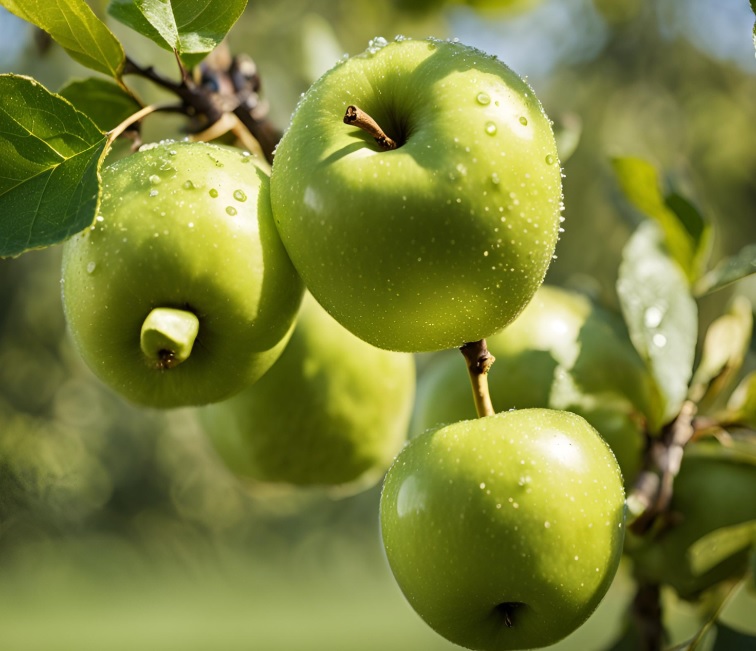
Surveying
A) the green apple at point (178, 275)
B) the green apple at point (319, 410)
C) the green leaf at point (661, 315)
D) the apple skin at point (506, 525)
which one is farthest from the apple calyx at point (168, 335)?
the green leaf at point (661, 315)

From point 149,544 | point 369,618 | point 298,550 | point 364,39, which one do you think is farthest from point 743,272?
point 298,550

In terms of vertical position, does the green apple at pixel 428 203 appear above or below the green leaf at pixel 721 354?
above

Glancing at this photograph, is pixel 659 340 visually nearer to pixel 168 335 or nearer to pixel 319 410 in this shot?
pixel 319 410

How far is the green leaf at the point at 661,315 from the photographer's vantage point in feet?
2.16

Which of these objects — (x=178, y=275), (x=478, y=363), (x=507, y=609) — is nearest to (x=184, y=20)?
(x=178, y=275)

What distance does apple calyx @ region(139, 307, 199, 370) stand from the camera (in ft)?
1.50

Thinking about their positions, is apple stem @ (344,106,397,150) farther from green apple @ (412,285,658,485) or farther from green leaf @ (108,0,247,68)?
green apple @ (412,285,658,485)

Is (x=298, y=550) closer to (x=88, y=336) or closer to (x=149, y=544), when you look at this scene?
(x=149, y=544)

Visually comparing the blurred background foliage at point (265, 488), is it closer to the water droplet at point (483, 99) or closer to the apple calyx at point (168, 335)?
the water droplet at point (483, 99)

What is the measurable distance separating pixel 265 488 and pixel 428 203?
1.71ft

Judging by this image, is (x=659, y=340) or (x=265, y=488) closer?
(x=659, y=340)

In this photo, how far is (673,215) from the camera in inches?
30.3

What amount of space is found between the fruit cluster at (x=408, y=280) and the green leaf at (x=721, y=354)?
11.7 inches

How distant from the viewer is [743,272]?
585 millimetres
